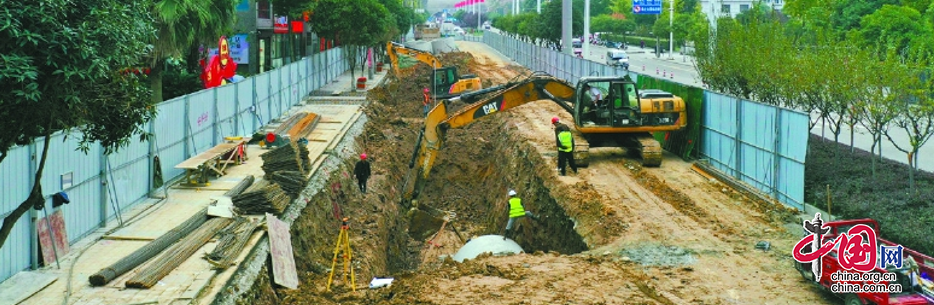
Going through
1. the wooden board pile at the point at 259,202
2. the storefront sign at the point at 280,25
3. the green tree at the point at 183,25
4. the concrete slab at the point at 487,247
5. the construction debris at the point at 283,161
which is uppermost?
the storefront sign at the point at 280,25

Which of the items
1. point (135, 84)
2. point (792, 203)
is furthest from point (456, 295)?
point (792, 203)

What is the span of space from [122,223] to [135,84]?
6821 millimetres

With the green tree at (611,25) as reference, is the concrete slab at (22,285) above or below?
below

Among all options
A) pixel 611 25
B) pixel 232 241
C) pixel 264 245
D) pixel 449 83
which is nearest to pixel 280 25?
pixel 449 83

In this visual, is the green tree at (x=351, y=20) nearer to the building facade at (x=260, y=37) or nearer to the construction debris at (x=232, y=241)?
the building facade at (x=260, y=37)

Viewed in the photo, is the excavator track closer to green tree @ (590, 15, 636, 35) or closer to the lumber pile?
the lumber pile

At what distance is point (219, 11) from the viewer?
30.4m

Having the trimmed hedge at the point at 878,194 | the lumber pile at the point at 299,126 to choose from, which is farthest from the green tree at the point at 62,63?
the lumber pile at the point at 299,126

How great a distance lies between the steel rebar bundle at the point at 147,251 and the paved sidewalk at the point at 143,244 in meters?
0.11

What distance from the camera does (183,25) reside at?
28.5 metres

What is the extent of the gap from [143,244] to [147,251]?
3.85ft

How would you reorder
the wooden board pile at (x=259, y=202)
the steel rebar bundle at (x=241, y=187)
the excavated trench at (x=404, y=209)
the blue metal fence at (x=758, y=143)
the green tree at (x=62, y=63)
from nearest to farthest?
the green tree at (x=62, y=63) < the excavated trench at (x=404, y=209) < the wooden board pile at (x=259, y=202) < the steel rebar bundle at (x=241, y=187) < the blue metal fence at (x=758, y=143)

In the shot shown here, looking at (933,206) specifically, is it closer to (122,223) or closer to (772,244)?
(772,244)

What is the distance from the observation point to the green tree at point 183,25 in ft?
86.7
